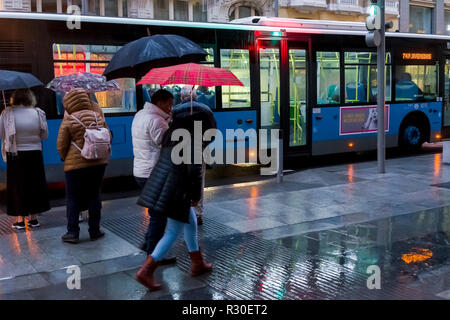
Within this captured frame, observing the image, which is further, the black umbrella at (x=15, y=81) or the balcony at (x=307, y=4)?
the balcony at (x=307, y=4)

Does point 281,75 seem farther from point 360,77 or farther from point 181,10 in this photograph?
point 181,10

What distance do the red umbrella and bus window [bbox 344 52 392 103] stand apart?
7.55 meters

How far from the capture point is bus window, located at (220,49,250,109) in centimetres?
1127

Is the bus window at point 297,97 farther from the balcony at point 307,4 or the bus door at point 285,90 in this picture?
the balcony at point 307,4

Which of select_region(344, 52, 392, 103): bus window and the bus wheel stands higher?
select_region(344, 52, 392, 103): bus window

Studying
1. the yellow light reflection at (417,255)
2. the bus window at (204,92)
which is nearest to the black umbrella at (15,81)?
the bus window at (204,92)

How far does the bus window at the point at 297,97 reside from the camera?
12.3 meters

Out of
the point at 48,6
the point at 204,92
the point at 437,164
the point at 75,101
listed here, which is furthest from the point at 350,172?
the point at 48,6

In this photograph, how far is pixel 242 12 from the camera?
30438 mm

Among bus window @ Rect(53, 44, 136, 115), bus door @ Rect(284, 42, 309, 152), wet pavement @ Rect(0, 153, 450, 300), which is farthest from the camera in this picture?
bus door @ Rect(284, 42, 309, 152)

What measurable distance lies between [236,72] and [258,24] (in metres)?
1.27

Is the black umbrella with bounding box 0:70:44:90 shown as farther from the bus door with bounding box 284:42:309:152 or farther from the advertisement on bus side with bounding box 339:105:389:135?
the advertisement on bus side with bounding box 339:105:389:135

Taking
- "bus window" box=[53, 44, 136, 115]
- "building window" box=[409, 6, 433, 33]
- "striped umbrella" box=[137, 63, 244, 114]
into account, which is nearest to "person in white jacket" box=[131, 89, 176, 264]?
"striped umbrella" box=[137, 63, 244, 114]

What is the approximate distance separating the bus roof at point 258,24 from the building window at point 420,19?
2167 cm
